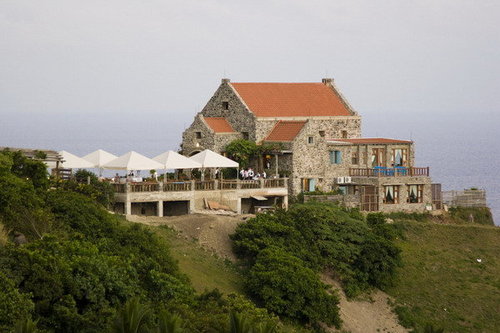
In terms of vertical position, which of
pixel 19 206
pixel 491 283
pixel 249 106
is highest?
pixel 249 106

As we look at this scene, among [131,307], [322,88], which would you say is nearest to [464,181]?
[322,88]

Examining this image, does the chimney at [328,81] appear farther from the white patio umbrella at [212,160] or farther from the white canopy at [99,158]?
the white canopy at [99,158]

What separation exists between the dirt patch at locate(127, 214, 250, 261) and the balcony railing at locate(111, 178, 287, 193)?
2.35 meters

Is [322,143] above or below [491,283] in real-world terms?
above

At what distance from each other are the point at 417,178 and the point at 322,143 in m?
6.15

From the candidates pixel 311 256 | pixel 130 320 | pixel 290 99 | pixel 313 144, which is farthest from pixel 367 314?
pixel 130 320

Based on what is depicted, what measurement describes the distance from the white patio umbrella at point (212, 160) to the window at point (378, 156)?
9.87 meters

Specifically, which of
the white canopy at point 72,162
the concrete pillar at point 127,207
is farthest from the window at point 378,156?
the white canopy at point 72,162

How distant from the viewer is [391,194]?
6894 cm

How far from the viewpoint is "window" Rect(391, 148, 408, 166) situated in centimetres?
7112

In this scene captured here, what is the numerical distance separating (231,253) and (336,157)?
595 inches

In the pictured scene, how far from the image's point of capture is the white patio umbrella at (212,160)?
63028 mm

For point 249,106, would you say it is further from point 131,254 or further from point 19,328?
point 19,328

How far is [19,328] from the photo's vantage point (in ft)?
101
